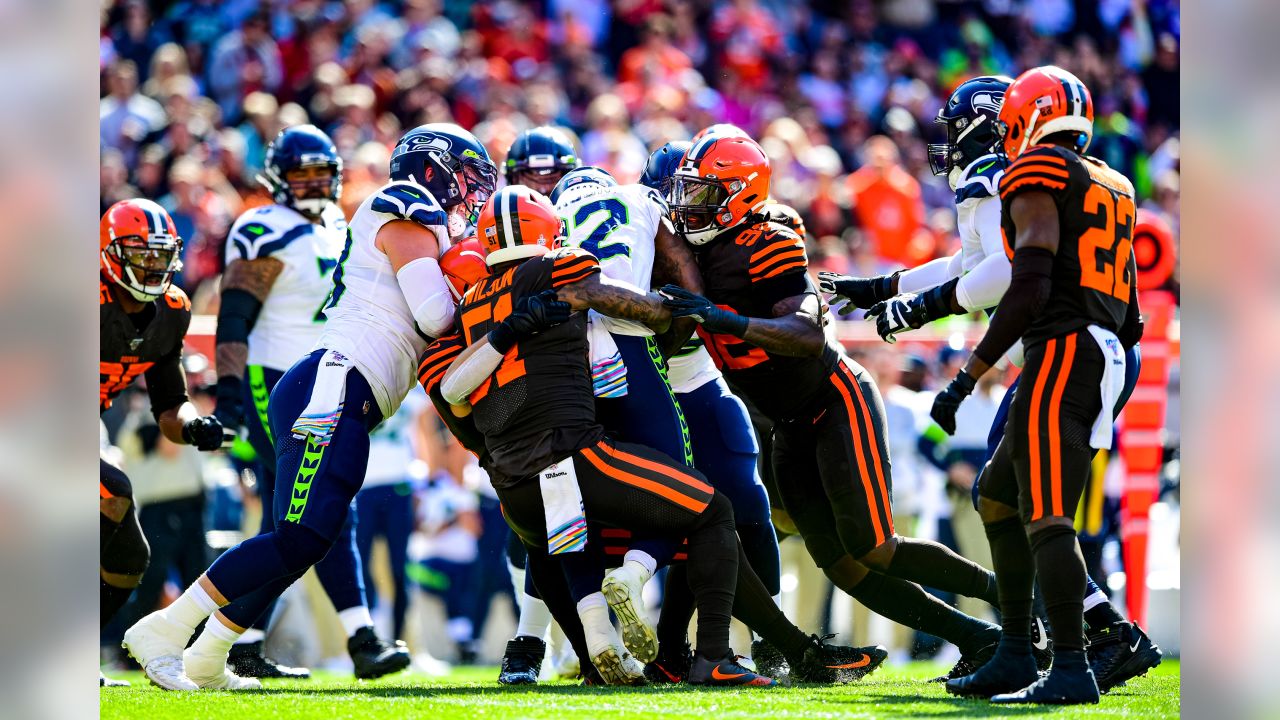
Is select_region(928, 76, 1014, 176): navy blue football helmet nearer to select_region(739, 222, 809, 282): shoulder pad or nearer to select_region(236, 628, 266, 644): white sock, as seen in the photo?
select_region(739, 222, 809, 282): shoulder pad

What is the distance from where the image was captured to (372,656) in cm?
658

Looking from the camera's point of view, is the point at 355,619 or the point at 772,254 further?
the point at 355,619

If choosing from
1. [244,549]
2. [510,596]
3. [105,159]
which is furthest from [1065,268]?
[105,159]

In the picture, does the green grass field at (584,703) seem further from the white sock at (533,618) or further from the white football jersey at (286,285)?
the white football jersey at (286,285)

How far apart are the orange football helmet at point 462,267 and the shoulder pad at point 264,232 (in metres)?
1.49

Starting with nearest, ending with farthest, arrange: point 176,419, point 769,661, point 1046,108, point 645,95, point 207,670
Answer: point 1046,108 → point 207,670 → point 769,661 → point 176,419 → point 645,95

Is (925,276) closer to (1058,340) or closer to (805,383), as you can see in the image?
(805,383)

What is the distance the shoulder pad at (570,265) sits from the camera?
5613 mm

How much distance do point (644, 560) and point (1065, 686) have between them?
59.0 inches

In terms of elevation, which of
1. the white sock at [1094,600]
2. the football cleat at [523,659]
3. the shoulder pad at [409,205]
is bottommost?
the football cleat at [523,659]

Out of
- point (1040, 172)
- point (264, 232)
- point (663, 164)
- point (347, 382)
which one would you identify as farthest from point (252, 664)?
point (1040, 172)

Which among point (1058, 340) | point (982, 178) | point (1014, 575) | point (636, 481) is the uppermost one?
point (982, 178)

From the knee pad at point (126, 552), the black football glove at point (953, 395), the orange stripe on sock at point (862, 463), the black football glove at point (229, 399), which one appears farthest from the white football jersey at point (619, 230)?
the knee pad at point (126, 552)
